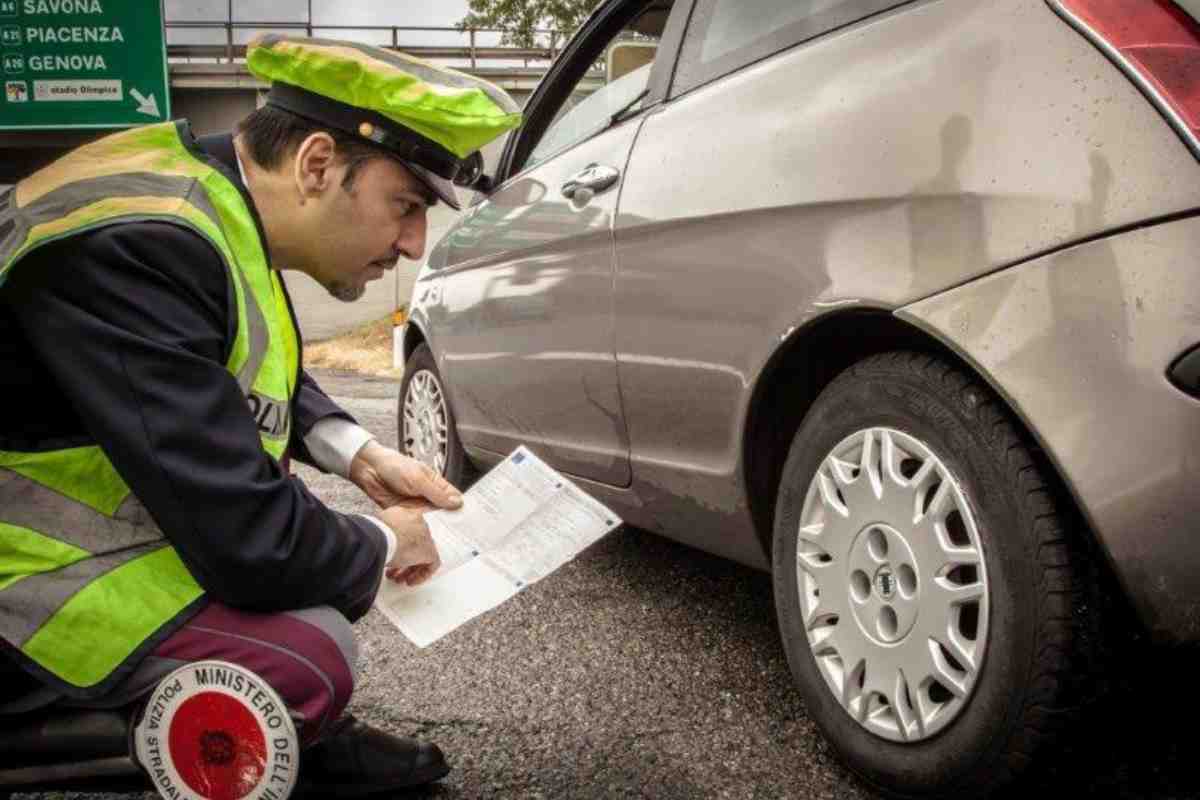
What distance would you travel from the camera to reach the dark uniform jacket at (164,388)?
1.37 metres

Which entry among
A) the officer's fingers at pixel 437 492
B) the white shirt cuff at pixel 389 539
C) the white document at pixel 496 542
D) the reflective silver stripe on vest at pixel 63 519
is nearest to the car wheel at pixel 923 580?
the white document at pixel 496 542

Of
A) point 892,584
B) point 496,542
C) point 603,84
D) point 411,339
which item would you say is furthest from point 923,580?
point 411,339

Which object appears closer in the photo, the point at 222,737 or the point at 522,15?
the point at 222,737

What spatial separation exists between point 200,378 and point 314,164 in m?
0.38

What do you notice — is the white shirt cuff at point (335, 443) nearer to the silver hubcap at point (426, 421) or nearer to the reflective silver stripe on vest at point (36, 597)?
the reflective silver stripe on vest at point (36, 597)

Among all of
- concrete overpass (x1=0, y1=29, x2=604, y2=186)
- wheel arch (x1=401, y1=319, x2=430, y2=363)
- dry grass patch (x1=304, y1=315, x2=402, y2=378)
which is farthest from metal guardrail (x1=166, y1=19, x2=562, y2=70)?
wheel arch (x1=401, y1=319, x2=430, y2=363)

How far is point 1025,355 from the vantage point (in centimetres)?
150

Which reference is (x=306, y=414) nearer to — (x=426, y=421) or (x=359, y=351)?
(x=426, y=421)

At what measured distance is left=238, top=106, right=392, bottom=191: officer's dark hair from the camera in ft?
5.29

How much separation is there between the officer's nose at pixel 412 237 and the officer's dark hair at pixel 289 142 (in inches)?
4.5

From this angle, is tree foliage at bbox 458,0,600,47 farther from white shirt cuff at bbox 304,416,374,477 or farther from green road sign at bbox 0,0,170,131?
white shirt cuff at bbox 304,416,374,477

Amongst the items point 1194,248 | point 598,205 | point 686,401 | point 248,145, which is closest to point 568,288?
point 598,205

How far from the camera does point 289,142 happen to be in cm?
162

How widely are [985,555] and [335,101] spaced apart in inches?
42.4
